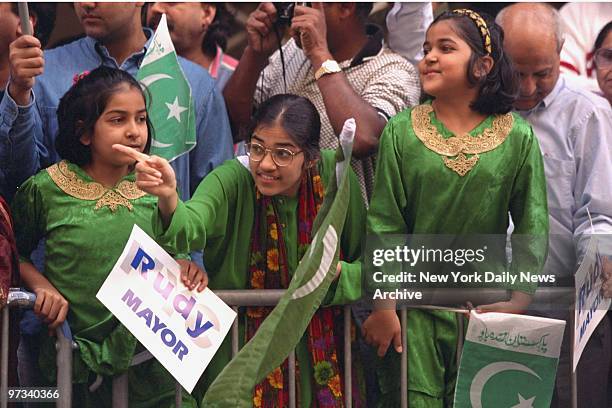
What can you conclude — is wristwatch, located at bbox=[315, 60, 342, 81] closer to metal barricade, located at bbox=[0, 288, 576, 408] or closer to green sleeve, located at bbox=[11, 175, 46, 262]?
metal barricade, located at bbox=[0, 288, 576, 408]

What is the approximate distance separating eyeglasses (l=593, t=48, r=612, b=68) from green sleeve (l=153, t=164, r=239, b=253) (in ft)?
5.85

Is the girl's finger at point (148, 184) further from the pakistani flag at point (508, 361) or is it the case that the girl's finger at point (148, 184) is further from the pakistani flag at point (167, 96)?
the pakistani flag at point (508, 361)

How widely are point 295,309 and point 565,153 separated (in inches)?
62.4

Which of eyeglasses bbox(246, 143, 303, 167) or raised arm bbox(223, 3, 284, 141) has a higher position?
raised arm bbox(223, 3, 284, 141)

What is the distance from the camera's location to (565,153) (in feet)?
20.4

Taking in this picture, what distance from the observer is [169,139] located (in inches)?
241

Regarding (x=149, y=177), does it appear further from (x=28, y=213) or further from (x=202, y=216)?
(x=28, y=213)

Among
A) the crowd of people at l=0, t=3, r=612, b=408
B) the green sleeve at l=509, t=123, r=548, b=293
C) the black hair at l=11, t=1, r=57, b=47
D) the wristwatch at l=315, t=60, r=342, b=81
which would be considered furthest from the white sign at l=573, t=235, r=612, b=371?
the black hair at l=11, t=1, r=57, b=47

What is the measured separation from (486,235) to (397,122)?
0.54 m

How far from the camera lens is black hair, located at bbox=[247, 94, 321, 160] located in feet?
19.2

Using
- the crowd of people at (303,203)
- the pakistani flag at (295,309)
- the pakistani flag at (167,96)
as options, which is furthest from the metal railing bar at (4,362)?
the pakistani flag at (167,96)

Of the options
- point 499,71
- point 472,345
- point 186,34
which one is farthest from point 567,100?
point 186,34

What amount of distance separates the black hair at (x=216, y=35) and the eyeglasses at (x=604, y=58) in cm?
178

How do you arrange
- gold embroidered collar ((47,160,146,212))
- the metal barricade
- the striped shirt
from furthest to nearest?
the striped shirt
gold embroidered collar ((47,160,146,212))
the metal barricade
